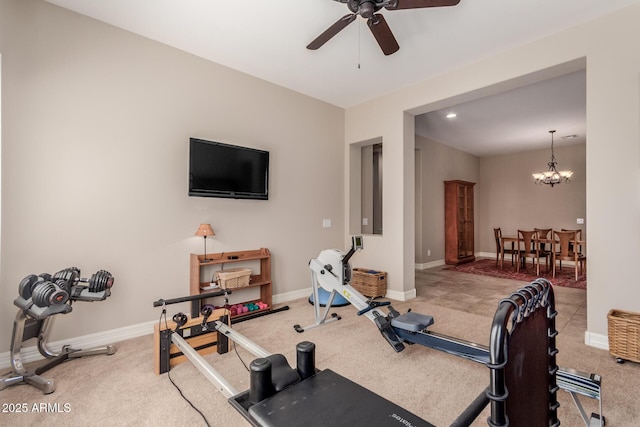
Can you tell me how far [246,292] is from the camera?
3.81 metres

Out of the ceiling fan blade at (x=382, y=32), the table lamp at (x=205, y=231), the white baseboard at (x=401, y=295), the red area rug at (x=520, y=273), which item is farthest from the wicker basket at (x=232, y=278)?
the red area rug at (x=520, y=273)

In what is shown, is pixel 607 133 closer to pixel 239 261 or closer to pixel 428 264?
pixel 239 261

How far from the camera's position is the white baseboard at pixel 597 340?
8.66 feet

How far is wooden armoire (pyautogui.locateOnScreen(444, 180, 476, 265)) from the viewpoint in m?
7.21

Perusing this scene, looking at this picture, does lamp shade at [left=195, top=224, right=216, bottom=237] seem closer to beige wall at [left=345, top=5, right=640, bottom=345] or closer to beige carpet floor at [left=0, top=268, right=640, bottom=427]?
beige carpet floor at [left=0, top=268, right=640, bottom=427]

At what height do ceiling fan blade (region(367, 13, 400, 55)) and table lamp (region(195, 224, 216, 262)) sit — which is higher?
ceiling fan blade (region(367, 13, 400, 55))

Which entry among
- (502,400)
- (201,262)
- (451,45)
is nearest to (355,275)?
(201,262)

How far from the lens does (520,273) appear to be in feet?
19.7

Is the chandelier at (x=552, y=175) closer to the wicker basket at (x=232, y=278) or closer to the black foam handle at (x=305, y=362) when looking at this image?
the wicker basket at (x=232, y=278)

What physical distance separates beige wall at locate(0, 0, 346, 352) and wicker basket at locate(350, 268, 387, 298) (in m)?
1.21

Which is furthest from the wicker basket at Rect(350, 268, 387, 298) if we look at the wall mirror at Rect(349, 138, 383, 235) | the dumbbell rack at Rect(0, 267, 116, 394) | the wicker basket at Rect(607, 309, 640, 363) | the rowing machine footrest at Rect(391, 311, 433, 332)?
the dumbbell rack at Rect(0, 267, 116, 394)

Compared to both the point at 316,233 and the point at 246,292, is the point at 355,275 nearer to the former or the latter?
the point at 316,233

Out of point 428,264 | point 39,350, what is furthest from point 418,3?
point 428,264

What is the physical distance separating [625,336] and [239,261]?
11.8 ft
